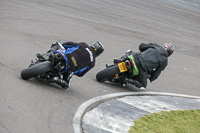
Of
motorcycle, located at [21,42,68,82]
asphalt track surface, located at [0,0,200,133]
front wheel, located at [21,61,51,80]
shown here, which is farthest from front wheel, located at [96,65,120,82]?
front wheel, located at [21,61,51,80]

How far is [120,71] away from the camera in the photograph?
893 centimetres

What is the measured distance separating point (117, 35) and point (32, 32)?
12.9ft

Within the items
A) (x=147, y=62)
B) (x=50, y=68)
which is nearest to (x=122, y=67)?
(x=147, y=62)

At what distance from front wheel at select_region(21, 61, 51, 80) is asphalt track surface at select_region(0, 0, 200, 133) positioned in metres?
0.18

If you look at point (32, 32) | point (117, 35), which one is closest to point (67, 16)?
point (117, 35)

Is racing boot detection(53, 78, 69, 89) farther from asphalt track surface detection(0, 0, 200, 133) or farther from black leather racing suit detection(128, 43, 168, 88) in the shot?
black leather racing suit detection(128, 43, 168, 88)

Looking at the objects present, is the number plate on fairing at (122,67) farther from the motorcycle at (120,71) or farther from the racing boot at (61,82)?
the racing boot at (61,82)

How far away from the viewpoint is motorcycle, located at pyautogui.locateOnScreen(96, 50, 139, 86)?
29.3 feet

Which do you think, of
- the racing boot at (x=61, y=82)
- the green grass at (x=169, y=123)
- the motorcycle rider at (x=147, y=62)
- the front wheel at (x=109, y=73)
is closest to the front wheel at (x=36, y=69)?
the racing boot at (x=61, y=82)

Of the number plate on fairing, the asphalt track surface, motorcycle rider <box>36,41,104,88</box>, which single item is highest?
motorcycle rider <box>36,41,104,88</box>

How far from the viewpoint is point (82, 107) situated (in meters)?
7.13

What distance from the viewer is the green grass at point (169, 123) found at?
669 cm

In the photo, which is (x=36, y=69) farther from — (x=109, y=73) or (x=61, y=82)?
(x=109, y=73)

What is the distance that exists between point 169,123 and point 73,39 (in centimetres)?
602
